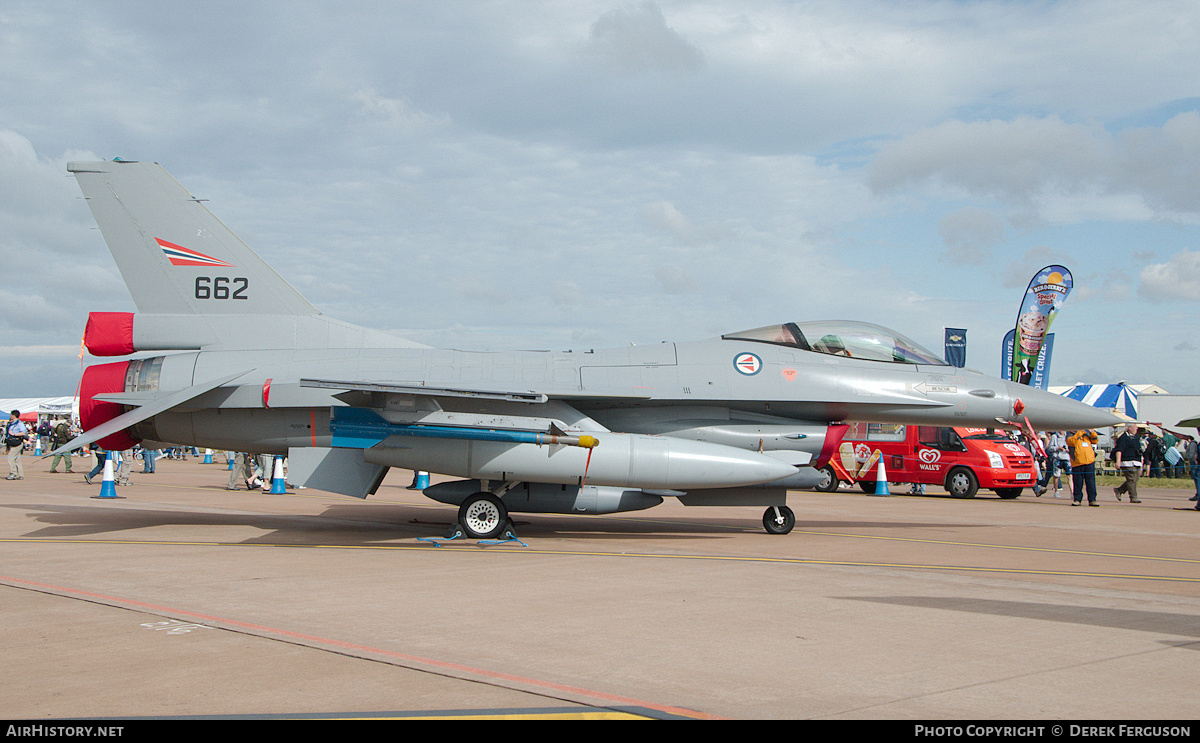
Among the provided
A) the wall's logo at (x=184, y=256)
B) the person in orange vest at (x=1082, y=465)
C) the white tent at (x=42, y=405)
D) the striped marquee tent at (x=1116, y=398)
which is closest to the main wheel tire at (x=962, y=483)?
the person in orange vest at (x=1082, y=465)

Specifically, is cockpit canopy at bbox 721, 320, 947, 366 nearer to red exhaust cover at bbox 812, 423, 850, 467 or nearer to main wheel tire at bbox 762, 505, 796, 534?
red exhaust cover at bbox 812, 423, 850, 467

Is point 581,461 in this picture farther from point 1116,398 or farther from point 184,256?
point 1116,398

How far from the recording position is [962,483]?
70.6 feet

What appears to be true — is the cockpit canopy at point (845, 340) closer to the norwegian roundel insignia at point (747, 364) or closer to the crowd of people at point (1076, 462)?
the norwegian roundel insignia at point (747, 364)

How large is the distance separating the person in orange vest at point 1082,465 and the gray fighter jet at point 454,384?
750 centimetres

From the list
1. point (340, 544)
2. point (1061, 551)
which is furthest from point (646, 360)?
point (1061, 551)

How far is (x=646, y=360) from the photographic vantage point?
12078 millimetres

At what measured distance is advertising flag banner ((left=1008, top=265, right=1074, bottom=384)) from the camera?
28.1 metres

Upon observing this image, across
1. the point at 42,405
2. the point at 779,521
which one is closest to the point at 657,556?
the point at 779,521

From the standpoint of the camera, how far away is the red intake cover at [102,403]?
11.7 metres

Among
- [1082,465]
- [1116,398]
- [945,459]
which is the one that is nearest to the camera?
[1082,465]

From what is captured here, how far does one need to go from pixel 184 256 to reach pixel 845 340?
9.31 meters

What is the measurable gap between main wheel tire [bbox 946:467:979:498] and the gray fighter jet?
916 cm

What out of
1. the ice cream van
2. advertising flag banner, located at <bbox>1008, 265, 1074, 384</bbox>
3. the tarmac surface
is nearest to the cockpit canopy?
the tarmac surface
